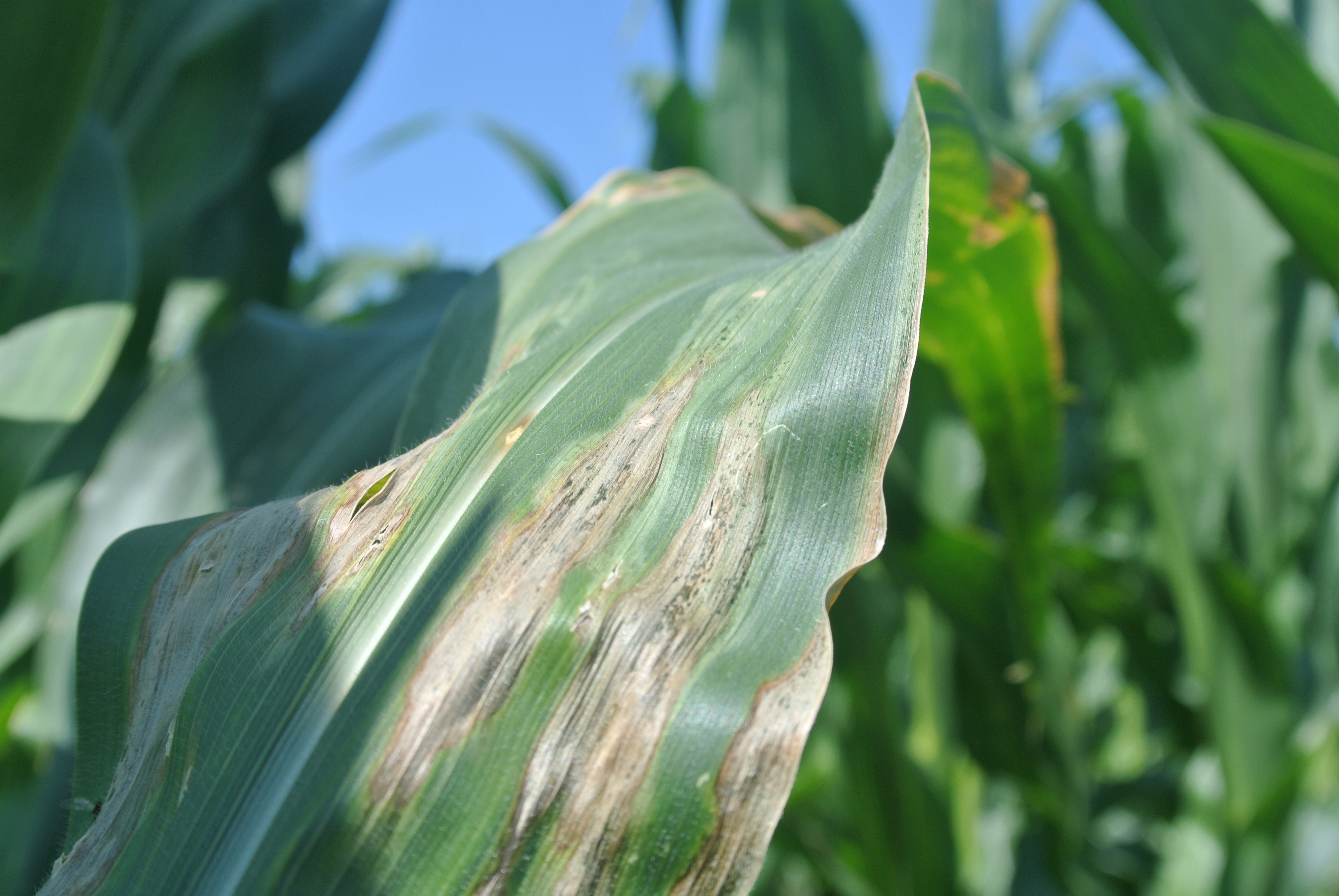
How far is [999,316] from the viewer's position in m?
0.52

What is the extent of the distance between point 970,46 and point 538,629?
862 mm

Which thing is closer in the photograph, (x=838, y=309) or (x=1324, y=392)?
(x=838, y=309)

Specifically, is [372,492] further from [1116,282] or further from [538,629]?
[1116,282]

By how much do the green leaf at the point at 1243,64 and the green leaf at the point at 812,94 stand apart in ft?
0.81

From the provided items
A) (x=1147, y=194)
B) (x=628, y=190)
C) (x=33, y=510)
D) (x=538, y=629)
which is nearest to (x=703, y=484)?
(x=538, y=629)

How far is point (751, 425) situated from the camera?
0.24 metres

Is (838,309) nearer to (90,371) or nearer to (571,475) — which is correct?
(571,475)

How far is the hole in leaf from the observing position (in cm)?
26

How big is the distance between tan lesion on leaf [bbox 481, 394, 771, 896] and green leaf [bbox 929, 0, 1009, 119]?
0.79 meters

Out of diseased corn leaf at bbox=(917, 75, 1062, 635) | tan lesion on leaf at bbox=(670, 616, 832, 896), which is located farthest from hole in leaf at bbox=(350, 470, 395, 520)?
diseased corn leaf at bbox=(917, 75, 1062, 635)

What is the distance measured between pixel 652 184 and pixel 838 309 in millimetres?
266

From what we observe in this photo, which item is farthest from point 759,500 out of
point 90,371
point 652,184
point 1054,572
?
point 1054,572

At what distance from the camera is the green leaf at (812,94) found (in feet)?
2.53

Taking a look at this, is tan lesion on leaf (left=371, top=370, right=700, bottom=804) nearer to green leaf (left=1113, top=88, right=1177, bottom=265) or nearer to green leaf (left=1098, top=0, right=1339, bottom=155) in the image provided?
green leaf (left=1098, top=0, right=1339, bottom=155)
